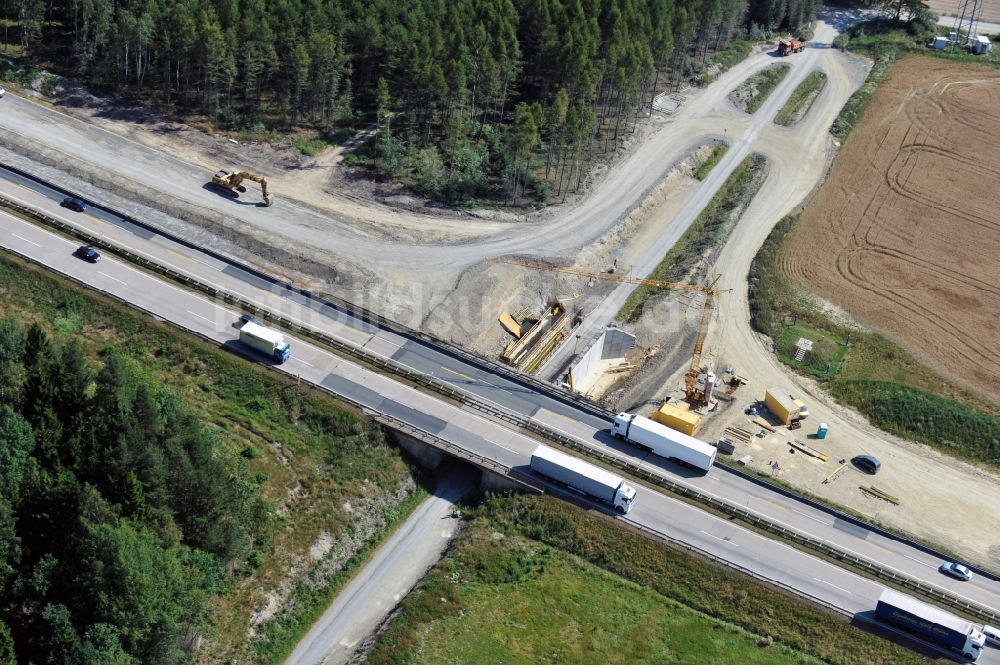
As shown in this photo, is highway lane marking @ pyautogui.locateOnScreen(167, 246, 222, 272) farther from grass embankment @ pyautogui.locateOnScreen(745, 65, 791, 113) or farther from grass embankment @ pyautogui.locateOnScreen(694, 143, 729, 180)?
grass embankment @ pyautogui.locateOnScreen(745, 65, 791, 113)

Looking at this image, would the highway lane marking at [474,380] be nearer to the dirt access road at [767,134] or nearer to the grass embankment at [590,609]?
the grass embankment at [590,609]

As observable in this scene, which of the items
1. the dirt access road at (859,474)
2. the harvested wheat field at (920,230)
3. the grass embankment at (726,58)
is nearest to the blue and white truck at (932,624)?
the dirt access road at (859,474)

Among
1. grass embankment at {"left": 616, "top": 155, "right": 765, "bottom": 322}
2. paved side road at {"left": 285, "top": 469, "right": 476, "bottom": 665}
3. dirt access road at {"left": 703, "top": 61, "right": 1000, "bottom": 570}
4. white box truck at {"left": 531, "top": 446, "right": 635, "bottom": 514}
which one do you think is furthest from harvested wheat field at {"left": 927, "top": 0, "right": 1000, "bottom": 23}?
paved side road at {"left": 285, "top": 469, "right": 476, "bottom": 665}

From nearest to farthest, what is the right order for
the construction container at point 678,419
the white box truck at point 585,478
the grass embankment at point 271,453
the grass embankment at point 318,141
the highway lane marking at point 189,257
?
1. the grass embankment at point 271,453
2. the white box truck at point 585,478
3. the construction container at point 678,419
4. the highway lane marking at point 189,257
5. the grass embankment at point 318,141

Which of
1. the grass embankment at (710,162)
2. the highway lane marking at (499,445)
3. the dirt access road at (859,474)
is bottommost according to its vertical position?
the dirt access road at (859,474)

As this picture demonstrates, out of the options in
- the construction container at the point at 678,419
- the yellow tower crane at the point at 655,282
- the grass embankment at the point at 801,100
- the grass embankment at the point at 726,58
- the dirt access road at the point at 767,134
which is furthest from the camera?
the grass embankment at the point at 726,58

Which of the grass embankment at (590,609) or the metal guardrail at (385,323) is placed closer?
the grass embankment at (590,609)

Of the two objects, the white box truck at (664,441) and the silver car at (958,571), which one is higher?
the white box truck at (664,441)
